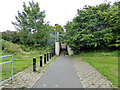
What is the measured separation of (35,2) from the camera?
19.7 m

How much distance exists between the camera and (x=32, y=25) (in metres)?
19.0

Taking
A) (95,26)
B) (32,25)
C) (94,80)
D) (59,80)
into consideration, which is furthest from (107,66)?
(32,25)

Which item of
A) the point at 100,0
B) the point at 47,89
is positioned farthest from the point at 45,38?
the point at 47,89

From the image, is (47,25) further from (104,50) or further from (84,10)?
(104,50)

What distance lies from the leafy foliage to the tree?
632 centimetres

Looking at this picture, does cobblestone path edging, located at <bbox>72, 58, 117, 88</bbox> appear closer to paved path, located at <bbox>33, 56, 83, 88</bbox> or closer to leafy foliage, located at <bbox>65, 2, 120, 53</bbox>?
paved path, located at <bbox>33, 56, 83, 88</bbox>

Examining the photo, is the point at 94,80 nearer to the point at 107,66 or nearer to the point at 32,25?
the point at 107,66

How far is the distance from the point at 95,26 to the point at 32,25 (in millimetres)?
11274

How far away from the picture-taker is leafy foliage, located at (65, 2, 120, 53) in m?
14.2

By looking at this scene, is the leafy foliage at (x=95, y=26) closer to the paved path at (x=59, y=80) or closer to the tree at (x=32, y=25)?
the tree at (x=32, y=25)

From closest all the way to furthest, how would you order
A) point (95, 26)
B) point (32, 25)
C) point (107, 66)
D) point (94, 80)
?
point (94, 80)
point (107, 66)
point (95, 26)
point (32, 25)

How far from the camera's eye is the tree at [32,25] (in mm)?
19141

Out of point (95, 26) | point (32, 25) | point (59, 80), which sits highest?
point (32, 25)

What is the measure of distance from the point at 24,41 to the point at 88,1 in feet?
43.5
